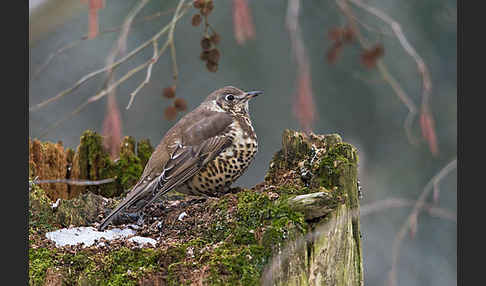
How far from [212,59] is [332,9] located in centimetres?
444

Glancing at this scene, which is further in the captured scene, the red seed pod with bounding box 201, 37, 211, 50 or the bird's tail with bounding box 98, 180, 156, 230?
the red seed pod with bounding box 201, 37, 211, 50

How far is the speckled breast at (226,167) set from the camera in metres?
4.53

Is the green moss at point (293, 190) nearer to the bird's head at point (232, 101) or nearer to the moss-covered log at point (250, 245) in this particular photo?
the moss-covered log at point (250, 245)

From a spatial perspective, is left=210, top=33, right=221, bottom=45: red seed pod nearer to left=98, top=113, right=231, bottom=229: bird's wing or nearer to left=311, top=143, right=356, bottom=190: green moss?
→ left=98, top=113, right=231, bottom=229: bird's wing

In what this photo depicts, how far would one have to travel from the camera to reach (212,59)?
4.20 meters

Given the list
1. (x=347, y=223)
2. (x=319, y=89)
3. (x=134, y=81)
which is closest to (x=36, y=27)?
(x=347, y=223)

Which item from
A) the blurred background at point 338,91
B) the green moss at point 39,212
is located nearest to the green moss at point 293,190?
the green moss at point 39,212

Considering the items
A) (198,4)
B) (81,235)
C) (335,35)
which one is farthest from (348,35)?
(81,235)

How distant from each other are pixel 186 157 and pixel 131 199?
0.50 meters

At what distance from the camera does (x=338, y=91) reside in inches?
341

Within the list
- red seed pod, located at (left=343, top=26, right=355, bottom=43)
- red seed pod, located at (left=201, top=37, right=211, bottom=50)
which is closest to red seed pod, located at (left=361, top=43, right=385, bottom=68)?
red seed pod, located at (left=343, top=26, right=355, bottom=43)

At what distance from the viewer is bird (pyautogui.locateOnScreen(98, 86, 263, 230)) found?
4.46 m

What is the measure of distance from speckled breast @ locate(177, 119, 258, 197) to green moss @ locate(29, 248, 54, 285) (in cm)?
129

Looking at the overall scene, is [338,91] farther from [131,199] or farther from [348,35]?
[348,35]
